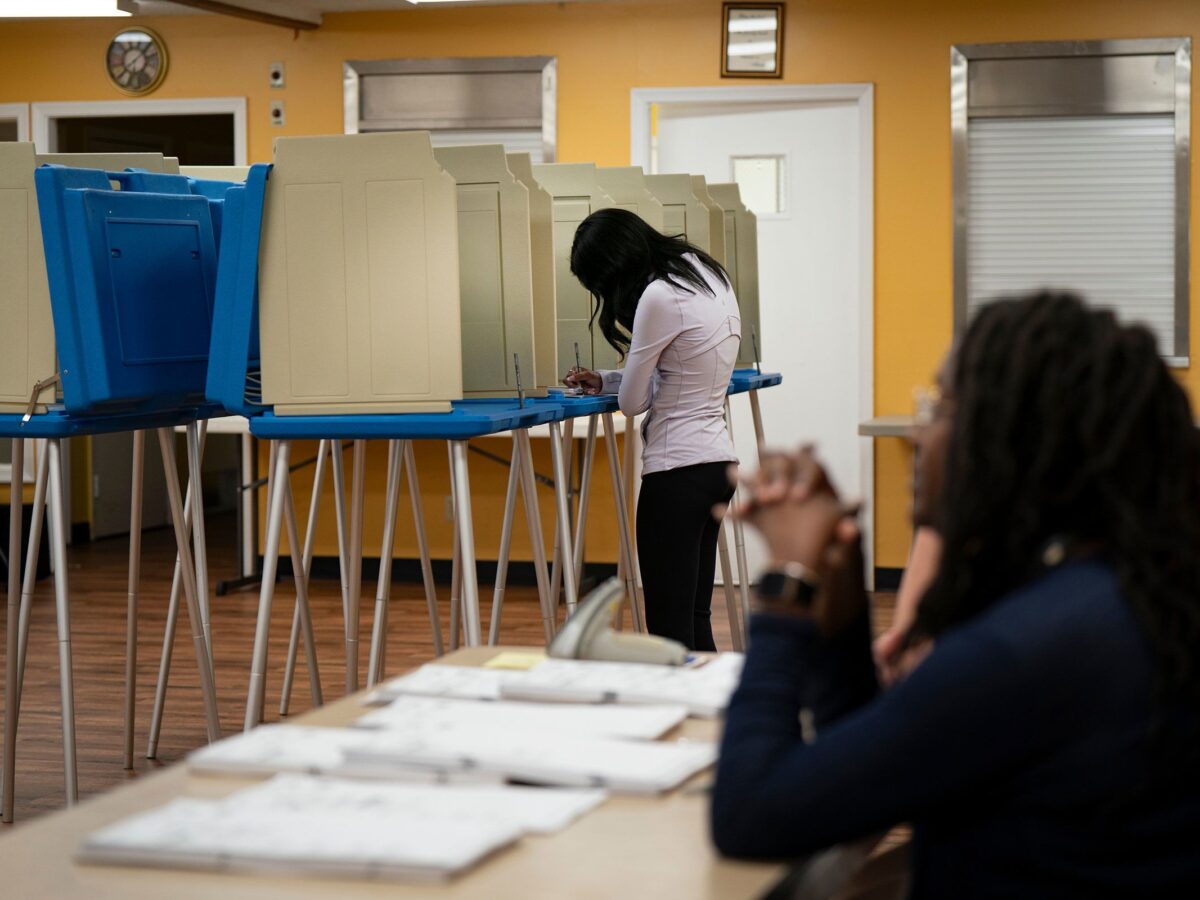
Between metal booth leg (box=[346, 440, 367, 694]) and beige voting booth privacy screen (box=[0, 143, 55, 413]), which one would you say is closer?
beige voting booth privacy screen (box=[0, 143, 55, 413])

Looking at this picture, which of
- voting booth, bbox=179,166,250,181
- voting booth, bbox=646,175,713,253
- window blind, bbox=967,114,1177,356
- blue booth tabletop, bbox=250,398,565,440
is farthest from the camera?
window blind, bbox=967,114,1177,356

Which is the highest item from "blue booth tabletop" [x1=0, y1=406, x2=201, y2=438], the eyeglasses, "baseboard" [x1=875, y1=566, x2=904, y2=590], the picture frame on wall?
the picture frame on wall

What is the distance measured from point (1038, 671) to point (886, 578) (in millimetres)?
5940

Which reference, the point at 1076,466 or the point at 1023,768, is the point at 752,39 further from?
the point at 1023,768

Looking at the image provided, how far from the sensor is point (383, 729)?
1411mm

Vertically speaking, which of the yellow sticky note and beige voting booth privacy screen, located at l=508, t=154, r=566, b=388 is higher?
beige voting booth privacy screen, located at l=508, t=154, r=566, b=388

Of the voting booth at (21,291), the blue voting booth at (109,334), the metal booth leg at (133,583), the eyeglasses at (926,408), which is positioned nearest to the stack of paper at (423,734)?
the eyeglasses at (926,408)

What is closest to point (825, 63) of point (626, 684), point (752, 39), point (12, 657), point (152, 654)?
point (752, 39)

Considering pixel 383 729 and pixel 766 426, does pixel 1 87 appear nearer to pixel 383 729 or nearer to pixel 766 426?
pixel 766 426

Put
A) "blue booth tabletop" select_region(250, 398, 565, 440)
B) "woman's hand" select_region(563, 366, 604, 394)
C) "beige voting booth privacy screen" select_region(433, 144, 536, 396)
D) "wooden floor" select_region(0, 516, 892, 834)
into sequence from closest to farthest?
"blue booth tabletop" select_region(250, 398, 565, 440) → "beige voting booth privacy screen" select_region(433, 144, 536, 396) → "woman's hand" select_region(563, 366, 604, 394) → "wooden floor" select_region(0, 516, 892, 834)

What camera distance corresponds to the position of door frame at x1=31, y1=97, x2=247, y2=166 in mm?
7109

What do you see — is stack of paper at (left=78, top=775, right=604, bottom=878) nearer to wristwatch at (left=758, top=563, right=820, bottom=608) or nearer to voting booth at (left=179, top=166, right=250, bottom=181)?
wristwatch at (left=758, top=563, right=820, bottom=608)

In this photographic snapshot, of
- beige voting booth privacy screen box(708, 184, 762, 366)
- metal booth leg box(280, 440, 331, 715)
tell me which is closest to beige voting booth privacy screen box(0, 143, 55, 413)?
metal booth leg box(280, 440, 331, 715)

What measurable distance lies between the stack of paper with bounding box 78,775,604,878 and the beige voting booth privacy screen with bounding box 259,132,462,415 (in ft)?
5.37
